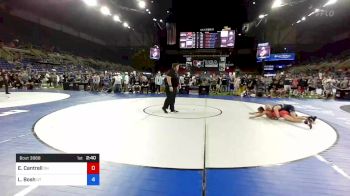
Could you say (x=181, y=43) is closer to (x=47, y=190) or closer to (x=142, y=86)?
(x=142, y=86)

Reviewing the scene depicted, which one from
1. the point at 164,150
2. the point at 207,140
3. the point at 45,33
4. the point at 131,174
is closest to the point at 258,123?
the point at 207,140

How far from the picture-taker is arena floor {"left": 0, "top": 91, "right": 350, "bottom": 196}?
10.7 feet

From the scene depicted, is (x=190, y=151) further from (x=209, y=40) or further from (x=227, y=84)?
(x=209, y=40)

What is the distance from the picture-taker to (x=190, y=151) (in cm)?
454

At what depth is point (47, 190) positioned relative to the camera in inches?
121

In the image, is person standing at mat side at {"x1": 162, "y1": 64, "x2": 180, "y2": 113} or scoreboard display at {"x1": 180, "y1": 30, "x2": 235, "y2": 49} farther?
scoreboard display at {"x1": 180, "y1": 30, "x2": 235, "y2": 49}

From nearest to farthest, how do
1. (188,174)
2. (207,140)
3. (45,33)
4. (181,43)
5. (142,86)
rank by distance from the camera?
(188,174)
(207,140)
(142,86)
(181,43)
(45,33)

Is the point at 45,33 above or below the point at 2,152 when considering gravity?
→ above

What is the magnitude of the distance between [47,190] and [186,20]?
3272 centimetres
